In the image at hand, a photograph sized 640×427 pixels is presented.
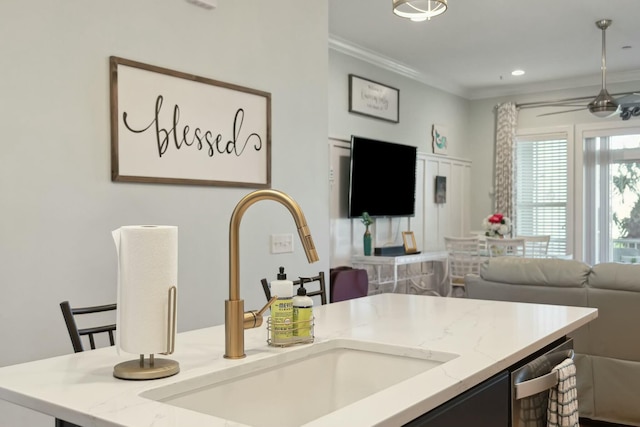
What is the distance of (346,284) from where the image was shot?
5184 millimetres

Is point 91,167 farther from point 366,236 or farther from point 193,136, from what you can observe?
point 366,236

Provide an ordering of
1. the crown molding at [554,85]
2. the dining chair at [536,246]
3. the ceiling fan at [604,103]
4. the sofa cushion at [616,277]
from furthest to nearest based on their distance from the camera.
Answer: the crown molding at [554,85] → the dining chair at [536,246] → the ceiling fan at [604,103] → the sofa cushion at [616,277]

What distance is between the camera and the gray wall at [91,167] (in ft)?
Answer: 7.25

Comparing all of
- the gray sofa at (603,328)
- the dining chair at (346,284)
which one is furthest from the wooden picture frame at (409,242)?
the gray sofa at (603,328)

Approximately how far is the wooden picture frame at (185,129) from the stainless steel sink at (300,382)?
1358mm

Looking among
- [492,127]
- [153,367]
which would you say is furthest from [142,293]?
[492,127]

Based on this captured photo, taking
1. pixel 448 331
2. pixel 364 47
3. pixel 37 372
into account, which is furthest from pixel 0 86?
pixel 364 47

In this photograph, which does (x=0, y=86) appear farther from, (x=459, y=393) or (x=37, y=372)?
(x=459, y=393)

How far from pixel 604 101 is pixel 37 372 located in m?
5.55

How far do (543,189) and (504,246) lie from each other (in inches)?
66.2

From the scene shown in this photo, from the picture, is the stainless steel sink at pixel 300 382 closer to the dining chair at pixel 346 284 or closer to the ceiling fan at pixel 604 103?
the dining chair at pixel 346 284

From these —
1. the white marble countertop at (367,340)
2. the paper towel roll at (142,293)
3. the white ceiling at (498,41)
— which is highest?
the white ceiling at (498,41)

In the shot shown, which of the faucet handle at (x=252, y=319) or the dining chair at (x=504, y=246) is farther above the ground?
the faucet handle at (x=252, y=319)

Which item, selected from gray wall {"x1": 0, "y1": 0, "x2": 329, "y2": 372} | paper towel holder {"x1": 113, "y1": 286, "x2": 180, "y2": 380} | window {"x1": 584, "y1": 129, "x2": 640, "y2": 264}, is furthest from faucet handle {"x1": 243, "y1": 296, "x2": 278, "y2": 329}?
window {"x1": 584, "y1": 129, "x2": 640, "y2": 264}
